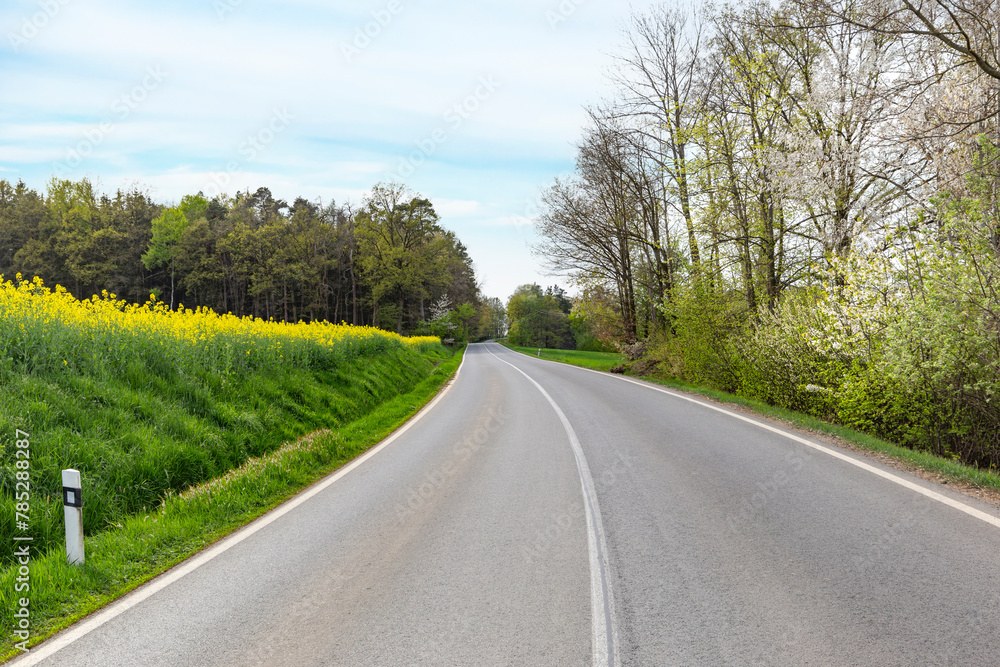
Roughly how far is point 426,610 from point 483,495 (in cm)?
246

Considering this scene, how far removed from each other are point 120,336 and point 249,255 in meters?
64.4

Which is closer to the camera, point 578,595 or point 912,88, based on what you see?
point 578,595

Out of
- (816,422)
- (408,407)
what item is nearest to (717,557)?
(816,422)

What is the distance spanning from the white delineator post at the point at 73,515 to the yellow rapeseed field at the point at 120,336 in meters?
3.12

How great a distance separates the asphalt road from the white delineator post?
737 millimetres

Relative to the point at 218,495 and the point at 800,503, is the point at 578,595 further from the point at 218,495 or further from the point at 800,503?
the point at 218,495

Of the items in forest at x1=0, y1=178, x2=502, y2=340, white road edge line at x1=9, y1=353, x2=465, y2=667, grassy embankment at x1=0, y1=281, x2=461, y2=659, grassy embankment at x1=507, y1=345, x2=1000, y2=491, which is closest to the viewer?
white road edge line at x1=9, y1=353, x2=465, y2=667

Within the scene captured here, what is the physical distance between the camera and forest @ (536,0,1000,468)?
692 centimetres

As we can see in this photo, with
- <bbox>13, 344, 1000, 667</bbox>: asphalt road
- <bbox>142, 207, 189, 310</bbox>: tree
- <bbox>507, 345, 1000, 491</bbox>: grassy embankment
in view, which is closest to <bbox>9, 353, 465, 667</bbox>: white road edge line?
<bbox>13, 344, 1000, 667</bbox>: asphalt road

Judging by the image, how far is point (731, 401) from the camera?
40.8ft

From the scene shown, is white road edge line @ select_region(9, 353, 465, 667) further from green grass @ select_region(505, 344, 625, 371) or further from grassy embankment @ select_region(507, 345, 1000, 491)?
green grass @ select_region(505, 344, 625, 371)

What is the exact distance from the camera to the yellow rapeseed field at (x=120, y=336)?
258 inches

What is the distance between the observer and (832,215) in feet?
46.5

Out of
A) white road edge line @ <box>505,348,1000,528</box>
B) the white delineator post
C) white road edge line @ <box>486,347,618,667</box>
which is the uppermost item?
the white delineator post
